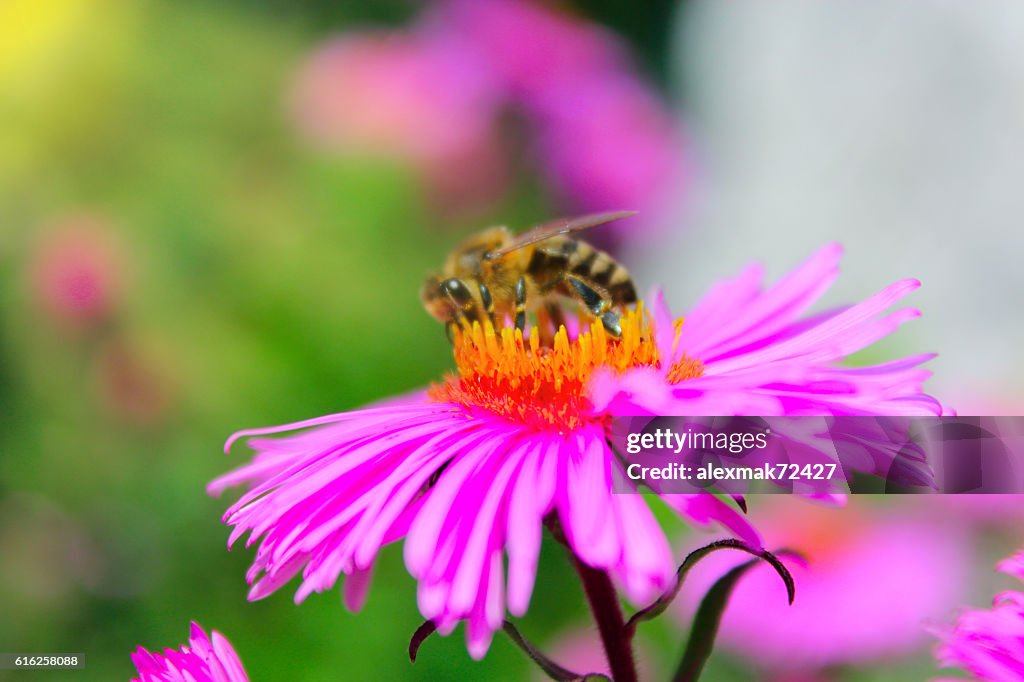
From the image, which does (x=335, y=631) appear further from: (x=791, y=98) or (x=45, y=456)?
(x=791, y=98)

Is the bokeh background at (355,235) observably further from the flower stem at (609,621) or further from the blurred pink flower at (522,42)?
the flower stem at (609,621)

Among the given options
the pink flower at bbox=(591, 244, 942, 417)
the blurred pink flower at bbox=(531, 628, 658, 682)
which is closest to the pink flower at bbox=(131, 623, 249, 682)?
the pink flower at bbox=(591, 244, 942, 417)

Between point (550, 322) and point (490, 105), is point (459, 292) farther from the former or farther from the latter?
point (490, 105)

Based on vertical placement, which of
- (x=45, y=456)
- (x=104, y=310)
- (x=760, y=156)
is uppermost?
(x=760, y=156)

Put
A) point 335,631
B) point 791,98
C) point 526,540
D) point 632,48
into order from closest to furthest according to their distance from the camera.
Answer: point 526,540 → point 335,631 → point 791,98 → point 632,48

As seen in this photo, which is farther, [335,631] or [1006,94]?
[1006,94]

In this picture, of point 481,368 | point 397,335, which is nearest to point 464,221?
point 397,335
